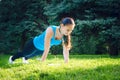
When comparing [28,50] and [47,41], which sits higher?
[47,41]

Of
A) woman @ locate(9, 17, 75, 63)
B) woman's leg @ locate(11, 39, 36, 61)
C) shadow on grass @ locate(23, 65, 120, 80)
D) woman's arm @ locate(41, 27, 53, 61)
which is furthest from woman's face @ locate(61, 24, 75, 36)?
woman's leg @ locate(11, 39, 36, 61)

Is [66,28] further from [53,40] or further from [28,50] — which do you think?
[28,50]

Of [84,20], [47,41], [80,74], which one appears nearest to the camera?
[80,74]

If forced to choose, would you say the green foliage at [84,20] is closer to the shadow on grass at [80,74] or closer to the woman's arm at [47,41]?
the woman's arm at [47,41]

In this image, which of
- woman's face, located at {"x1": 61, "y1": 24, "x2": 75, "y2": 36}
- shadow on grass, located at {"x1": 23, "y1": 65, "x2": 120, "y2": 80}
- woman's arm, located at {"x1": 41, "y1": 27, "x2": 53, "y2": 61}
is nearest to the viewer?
shadow on grass, located at {"x1": 23, "y1": 65, "x2": 120, "y2": 80}

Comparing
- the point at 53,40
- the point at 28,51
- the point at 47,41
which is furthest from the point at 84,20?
the point at 47,41

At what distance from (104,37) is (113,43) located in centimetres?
52

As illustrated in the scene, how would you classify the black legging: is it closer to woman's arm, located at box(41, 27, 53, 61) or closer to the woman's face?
woman's arm, located at box(41, 27, 53, 61)

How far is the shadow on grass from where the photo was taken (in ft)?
16.8

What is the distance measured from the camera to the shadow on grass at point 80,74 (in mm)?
5129

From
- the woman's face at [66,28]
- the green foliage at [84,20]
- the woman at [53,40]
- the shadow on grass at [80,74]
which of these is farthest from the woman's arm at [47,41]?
the green foliage at [84,20]

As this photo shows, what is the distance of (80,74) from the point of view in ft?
18.0

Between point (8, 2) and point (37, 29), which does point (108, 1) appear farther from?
point (8, 2)

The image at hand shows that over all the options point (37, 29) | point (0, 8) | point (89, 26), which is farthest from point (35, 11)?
point (89, 26)
